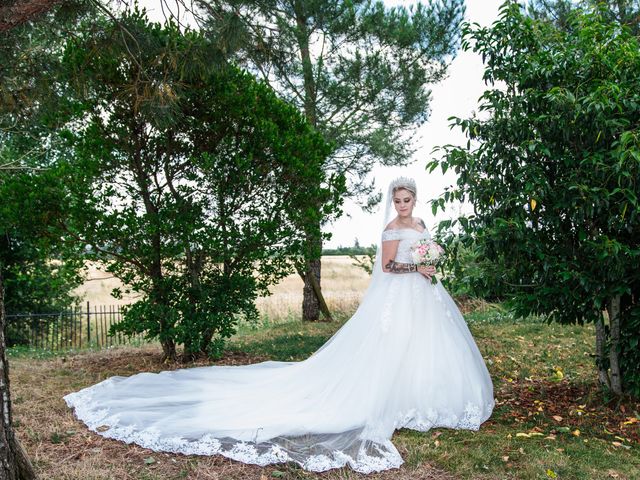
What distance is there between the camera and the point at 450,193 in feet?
17.7

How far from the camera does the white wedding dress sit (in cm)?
494

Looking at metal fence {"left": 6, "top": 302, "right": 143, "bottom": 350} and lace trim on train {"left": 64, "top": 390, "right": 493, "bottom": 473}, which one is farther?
metal fence {"left": 6, "top": 302, "right": 143, "bottom": 350}

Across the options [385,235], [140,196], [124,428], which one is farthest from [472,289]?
[140,196]

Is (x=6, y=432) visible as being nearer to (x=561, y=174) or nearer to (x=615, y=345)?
(x=561, y=174)

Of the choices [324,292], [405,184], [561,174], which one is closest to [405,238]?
[405,184]

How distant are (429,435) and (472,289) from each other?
1574 millimetres

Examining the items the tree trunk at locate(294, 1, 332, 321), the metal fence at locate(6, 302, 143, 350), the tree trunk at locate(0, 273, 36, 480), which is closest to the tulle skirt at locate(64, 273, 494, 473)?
the tree trunk at locate(0, 273, 36, 480)

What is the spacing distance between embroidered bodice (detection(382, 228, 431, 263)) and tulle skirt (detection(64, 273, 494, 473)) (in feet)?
0.71

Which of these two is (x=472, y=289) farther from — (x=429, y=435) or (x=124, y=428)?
(x=124, y=428)

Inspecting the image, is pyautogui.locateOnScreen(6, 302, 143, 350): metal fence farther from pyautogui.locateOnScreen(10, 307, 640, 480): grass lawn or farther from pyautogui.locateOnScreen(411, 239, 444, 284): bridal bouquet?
pyautogui.locateOnScreen(411, 239, 444, 284): bridal bouquet

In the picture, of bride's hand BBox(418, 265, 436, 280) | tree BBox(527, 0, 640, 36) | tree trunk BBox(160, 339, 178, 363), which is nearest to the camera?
bride's hand BBox(418, 265, 436, 280)

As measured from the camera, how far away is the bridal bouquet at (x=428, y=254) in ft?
19.7

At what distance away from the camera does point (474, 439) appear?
525 cm

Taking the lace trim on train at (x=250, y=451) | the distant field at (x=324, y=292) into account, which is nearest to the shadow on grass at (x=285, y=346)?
the distant field at (x=324, y=292)
